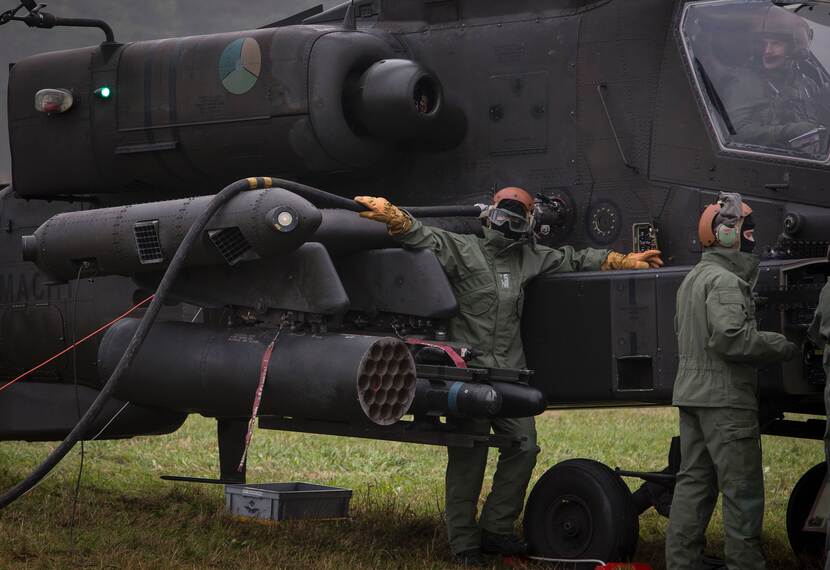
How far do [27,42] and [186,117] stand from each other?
30.7 meters

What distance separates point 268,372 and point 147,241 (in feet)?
3.21

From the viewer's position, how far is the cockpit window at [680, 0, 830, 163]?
5.93m

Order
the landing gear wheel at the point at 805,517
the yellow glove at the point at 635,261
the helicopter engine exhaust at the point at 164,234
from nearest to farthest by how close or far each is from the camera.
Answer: the helicopter engine exhaust at the point at 164,234, the yellow glove at the point at 635,261, the landing gear wheel at the point at 805,517

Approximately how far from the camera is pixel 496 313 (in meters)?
6.30

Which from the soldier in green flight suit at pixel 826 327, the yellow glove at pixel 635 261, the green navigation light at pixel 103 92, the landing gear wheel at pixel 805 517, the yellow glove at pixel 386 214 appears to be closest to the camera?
the soldier in green flight suit at pixel 826 327

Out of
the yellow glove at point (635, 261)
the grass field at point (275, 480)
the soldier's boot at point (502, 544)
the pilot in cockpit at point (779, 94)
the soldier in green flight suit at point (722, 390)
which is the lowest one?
the grass field at point (275, 480)

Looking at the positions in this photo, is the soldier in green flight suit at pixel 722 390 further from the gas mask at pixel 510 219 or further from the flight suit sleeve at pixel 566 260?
the gas mask at pixel 510 219

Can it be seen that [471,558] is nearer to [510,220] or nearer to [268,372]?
[268,372]

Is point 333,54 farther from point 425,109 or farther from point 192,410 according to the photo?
point 192,410

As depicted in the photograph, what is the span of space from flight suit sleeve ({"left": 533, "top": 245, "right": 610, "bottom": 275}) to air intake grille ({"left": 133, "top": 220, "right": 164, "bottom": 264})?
6.30 ft

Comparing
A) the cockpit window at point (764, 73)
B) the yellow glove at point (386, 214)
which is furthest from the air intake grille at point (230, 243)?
the cockpit window at point (764, 73)

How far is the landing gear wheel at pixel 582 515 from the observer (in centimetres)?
599

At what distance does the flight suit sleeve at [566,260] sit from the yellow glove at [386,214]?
2.38ft

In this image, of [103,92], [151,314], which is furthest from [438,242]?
[103,92]
